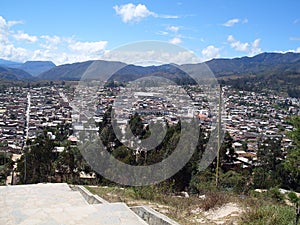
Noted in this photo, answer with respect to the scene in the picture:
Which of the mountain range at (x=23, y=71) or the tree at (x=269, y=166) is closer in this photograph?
the tree at (x=269, y=166)

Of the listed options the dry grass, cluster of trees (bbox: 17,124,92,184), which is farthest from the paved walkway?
cluster of trees (bbox: 17,124,92,184)

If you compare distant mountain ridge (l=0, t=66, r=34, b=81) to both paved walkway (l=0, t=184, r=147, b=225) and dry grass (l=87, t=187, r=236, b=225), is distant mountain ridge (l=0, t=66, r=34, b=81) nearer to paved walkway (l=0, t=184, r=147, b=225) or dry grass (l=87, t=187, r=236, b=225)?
dry grass (l=87, t=187, r=236, b=225)

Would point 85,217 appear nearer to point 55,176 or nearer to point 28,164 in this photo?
point 55,176

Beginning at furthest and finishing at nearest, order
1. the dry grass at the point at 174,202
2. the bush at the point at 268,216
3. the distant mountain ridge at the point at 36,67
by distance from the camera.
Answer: the distant mountain ridge at the point at 36,67
the dry grass at the point at 174,202
the bush at the point at 268,216

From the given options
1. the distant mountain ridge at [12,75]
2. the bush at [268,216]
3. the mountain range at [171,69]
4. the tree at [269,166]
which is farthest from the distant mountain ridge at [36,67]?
the bush at [268,216]

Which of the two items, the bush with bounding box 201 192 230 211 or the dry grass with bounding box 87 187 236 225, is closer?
the dry grass with bounding box 87 187 236 225

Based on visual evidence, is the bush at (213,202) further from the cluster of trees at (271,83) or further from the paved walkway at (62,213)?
the cluster of trees at (271,83)

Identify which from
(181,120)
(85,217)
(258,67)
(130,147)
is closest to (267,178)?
(181,120)

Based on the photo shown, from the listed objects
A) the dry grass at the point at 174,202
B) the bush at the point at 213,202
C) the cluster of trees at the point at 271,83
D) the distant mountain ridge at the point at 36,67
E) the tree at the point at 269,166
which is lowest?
the tree at the point at 269,166

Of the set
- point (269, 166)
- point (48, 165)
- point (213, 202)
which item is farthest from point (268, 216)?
point (269, 166)
